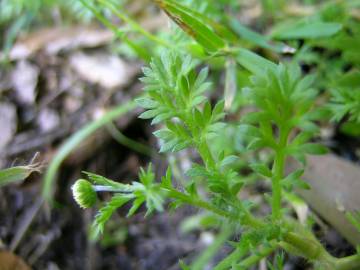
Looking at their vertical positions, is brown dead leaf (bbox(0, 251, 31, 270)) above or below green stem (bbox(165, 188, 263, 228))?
below

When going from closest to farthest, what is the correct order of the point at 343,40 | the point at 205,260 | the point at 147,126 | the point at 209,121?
the point at 209,121 < the point at 205,260 < the point at 343,40 < the point at 147,126

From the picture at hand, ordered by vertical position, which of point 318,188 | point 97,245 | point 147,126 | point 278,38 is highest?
point 278,38

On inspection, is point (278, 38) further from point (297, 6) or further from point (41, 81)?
point (41, 81)

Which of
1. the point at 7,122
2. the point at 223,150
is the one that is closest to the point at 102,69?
the point at 7,122

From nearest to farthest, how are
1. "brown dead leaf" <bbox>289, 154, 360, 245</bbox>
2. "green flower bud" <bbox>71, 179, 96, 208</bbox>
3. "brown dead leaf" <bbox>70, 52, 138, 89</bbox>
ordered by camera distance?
"green flower bud" <bbox>71, 179, 96, 208</bbox> < "brown dead leaf" <bbox>289, 154, 360, 245</bbox> < "brown dead leaf" <bbox>70, 52, 138, 89</bbox>

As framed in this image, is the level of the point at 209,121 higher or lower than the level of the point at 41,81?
higher

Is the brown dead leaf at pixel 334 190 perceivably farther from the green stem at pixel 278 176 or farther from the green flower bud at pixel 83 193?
the green flower bud at pixel 83 193

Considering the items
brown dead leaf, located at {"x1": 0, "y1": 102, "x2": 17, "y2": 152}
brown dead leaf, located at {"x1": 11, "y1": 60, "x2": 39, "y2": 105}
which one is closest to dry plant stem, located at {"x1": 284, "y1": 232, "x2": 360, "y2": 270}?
brown dead leaf, located at {"x1": 0, "y1": 102, "x2": 17, "y2": 152}

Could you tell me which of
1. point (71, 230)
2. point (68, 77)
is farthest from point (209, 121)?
point (68, 77)

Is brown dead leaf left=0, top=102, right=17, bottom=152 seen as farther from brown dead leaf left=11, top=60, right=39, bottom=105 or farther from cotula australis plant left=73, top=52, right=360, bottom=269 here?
cotula australis plant left=73, top=52, right=360, bottom=269
